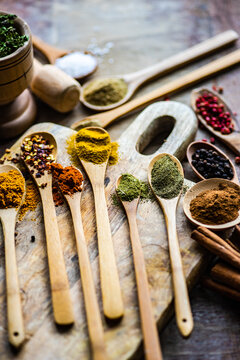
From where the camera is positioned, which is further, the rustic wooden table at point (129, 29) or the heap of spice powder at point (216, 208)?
the rustic wooden table at point (129, 29)

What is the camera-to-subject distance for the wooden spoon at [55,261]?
1.43 metres

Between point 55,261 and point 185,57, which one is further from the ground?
point 185,57

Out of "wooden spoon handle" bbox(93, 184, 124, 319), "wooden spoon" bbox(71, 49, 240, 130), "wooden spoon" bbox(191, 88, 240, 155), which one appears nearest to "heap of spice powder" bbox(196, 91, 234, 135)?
"wooden spoon" bbox(191, 88, 240, 155)

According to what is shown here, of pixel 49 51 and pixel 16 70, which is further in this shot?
pixel 49 51

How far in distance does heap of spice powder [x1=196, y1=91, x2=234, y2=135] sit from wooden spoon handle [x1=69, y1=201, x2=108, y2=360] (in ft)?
3.77

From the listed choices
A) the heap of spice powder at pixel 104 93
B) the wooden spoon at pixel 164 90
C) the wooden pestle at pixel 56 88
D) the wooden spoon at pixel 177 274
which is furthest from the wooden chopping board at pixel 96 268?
the heap of spice powder at pixel 104 93

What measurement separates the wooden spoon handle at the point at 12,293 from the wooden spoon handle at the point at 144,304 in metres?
0.47

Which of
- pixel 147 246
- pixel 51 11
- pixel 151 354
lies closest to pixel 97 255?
pixel 147 246

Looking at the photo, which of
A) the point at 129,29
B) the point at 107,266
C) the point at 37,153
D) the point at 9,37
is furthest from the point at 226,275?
the point at 129,29

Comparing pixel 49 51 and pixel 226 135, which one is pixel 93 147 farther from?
pixel 49 51

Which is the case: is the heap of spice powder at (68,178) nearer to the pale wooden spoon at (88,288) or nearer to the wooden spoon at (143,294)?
the pale wooden spoon at (88,288)

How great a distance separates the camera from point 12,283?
1517 mm

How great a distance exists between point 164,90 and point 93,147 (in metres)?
0.83

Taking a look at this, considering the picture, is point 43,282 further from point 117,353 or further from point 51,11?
point 51,11
